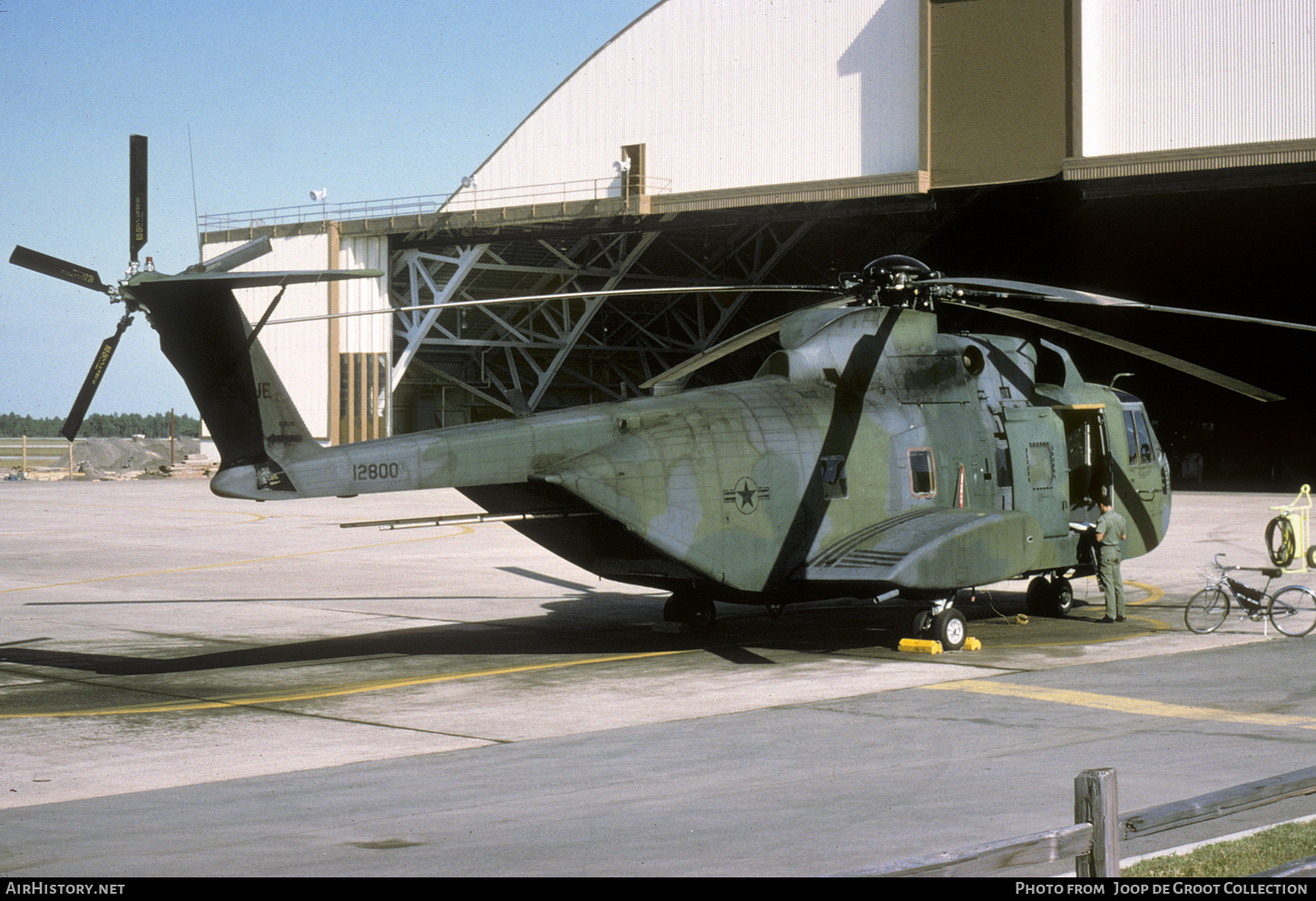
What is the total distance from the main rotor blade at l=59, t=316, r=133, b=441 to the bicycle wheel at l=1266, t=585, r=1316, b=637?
49.3 feet

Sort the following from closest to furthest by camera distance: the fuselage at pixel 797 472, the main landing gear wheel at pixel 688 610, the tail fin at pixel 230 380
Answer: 1. the tail fin at pixel 230 380
2. the fuselage at pixel 797 472
3. the main landing gear wheel at pixel 688 610

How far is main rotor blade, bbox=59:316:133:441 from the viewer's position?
12.9 meters

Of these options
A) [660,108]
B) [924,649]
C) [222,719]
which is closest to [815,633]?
[924,649]

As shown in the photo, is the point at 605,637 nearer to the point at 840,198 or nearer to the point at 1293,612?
the point at 1293,612

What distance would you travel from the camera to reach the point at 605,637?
61.9ft

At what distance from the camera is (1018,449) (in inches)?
749

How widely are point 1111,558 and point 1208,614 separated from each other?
5.02 ft

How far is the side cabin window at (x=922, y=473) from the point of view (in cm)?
1778

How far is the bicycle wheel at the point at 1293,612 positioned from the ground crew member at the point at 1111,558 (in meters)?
2.10

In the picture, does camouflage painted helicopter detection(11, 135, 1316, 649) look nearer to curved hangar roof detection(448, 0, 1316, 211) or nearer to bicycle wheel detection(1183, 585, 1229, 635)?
bicycle wheel detection(1183, 585, 1229, 635)

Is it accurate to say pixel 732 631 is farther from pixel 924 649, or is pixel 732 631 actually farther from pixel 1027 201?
pixel 1027 201

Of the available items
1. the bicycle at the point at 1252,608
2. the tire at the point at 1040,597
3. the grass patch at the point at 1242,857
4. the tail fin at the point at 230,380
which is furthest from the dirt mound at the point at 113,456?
the grass patch at the point at 1242,857

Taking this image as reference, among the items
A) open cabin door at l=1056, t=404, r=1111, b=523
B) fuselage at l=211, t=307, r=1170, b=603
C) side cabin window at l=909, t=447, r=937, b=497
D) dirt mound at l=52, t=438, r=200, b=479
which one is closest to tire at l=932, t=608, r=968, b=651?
fuselage at l=211, t=307, r=1170, b=603

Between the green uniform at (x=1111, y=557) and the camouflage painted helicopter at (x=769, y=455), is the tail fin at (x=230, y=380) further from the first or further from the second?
the green uniform at (x=1111, y=557)
